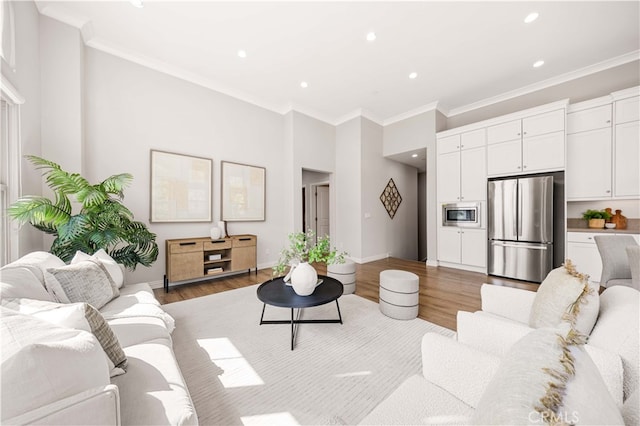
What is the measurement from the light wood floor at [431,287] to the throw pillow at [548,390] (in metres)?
1.84

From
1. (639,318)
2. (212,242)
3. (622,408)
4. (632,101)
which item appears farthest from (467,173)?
(212,242)

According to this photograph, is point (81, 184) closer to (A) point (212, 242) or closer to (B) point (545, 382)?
(A) point (212, 242)

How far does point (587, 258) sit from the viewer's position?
123 inches

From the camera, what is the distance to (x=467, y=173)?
4141 mm

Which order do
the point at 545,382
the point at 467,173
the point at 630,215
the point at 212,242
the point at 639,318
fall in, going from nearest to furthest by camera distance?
the point at 545,382, the point at 639,318, the point at 630,215, the point at 212,242, the point at 467,173

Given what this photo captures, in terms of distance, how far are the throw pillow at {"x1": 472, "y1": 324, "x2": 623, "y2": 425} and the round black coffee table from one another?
4.69ft

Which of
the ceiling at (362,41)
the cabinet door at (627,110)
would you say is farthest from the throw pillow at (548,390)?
the cabinet door at (627,110)

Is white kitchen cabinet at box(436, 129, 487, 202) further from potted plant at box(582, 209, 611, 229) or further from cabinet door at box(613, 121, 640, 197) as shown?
cabinet door at box(613, 121, 640, 197)

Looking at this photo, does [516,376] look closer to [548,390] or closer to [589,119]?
[548,390]

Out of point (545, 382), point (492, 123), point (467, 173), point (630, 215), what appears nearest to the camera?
point (545, 382)

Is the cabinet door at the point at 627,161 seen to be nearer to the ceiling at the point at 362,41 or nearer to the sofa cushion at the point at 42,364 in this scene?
the ceiling at the point at 362,41

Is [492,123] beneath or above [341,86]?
beneath

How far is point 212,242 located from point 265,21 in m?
2.97

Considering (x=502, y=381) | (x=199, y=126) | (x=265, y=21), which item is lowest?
(x=502, y=381)
